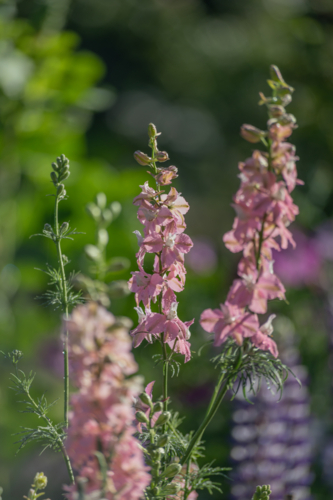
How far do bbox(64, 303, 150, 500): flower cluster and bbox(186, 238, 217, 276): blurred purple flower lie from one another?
3.48 feet

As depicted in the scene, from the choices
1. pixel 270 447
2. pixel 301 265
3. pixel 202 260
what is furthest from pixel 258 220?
pixel 202 260

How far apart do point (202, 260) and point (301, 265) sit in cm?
27

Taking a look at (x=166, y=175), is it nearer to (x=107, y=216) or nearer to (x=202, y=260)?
(x=107, y=216)

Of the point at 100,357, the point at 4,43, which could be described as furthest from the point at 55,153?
the point at 100,357

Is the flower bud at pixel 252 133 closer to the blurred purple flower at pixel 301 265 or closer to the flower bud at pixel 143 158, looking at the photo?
the flower bud at pixel 143 158

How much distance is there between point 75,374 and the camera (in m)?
0.15

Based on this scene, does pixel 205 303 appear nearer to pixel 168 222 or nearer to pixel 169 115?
pixel 168 222

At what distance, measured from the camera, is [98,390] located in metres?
0.15

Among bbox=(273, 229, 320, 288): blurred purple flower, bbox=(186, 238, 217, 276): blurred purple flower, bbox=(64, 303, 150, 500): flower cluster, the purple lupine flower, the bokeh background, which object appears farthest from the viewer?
bbox=(186, 238, 217, 276): blurred purple flower

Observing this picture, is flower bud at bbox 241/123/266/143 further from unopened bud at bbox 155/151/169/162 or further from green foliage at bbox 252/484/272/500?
green foliage at bbox 252/484/272/500

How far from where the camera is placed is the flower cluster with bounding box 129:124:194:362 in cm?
21

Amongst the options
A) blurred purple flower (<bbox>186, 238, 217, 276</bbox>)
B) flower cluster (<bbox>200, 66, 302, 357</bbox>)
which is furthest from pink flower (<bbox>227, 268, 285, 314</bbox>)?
blurred purple flower (<bbox>186, 238, 217, 276</bbox>)

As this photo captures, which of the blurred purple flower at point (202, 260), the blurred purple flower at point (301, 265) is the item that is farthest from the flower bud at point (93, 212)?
the blurred purple flower at point (202, 260)

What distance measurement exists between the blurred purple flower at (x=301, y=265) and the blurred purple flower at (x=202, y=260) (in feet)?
0.62
